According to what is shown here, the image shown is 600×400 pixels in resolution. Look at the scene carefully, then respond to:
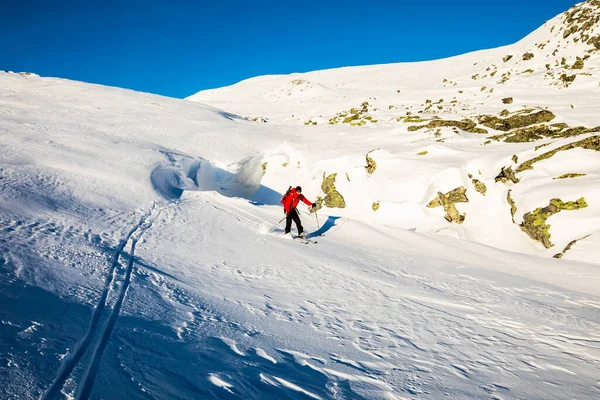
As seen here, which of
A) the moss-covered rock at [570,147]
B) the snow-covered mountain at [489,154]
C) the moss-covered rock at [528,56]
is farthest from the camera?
the moss-covered rock at [528,56]

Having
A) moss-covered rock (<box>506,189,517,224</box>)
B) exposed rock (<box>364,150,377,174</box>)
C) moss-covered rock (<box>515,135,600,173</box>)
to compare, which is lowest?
moss-covered rock (<box>506,189,517,224</box>)

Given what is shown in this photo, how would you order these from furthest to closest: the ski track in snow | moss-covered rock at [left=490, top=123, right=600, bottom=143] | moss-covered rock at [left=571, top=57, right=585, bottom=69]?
moss-covered rock at [left=571, top=57, right=585, bottom=69] → moss-covered rock at [left=490, top=123, right=600, bottom=143] → the ski track in snow

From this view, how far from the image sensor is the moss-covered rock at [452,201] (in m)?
11.4

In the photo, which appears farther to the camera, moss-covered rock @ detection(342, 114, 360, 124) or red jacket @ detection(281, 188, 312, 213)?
moss-covered rock @ detection(342, 114, 360, 124)

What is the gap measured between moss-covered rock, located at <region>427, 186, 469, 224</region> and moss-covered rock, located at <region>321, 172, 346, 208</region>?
3.80 meters

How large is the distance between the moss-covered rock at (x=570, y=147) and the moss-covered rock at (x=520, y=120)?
6.15 m

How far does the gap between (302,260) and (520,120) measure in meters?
15.2

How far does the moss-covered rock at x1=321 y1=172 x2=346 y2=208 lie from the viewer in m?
14.5

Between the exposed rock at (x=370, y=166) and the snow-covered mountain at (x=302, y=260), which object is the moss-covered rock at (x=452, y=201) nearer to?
the snow-covered mountain at (x=302, y=260)

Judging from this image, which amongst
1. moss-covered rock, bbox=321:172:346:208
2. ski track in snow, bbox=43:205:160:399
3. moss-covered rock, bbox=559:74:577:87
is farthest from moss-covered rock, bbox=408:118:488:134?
ski track in snow, bbox=43:205:160:399

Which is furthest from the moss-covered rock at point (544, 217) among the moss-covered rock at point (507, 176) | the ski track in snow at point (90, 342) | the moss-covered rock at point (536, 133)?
the ski track in snow at point (90, 342)

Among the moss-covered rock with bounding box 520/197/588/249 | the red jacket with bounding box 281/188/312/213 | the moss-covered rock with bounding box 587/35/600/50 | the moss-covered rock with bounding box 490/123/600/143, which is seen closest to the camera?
the moss-covered rock with bounding box 520/197/588/249

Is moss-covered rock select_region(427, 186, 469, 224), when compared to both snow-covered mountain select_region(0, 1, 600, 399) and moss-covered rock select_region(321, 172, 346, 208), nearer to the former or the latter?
snow-covered mountain select_region(0, 1, 600, 399)

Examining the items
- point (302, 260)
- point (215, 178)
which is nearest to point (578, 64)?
point (215, 178)
